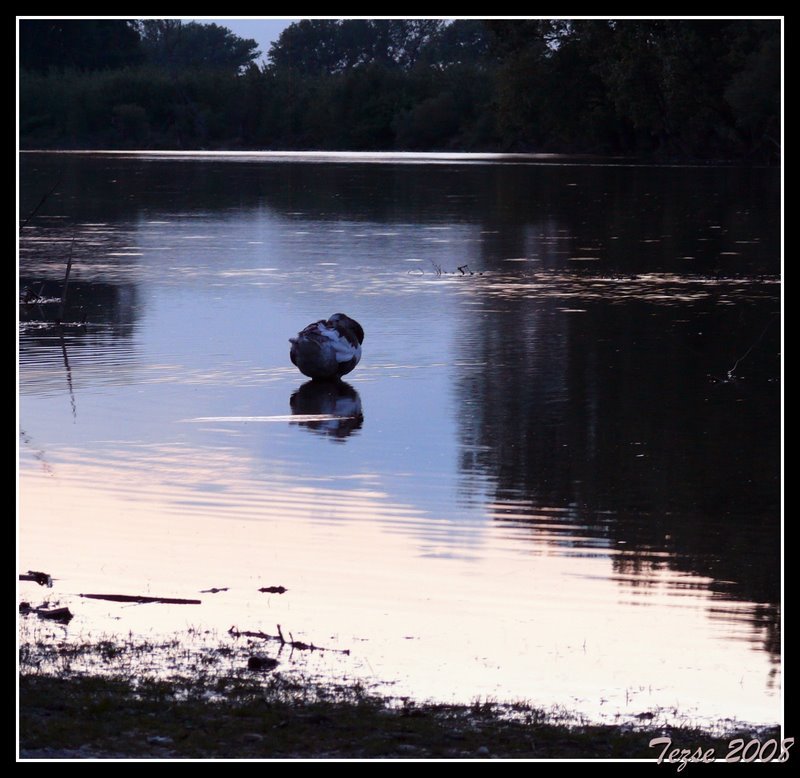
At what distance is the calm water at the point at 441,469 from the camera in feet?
26.6

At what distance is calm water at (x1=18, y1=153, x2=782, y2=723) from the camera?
8.09 m

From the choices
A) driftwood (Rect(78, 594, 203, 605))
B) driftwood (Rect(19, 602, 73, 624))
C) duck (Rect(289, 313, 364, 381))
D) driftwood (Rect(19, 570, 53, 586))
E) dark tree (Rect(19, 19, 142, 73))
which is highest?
dark tree (Rect(19, 19, 142, 73))

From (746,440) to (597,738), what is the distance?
7036 mm

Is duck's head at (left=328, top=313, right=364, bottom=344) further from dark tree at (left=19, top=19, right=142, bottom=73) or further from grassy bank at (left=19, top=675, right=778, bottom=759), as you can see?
dark tree at (left=19, top=19, right=142, bottom=73)

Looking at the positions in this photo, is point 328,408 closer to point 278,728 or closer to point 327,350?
point 327,350

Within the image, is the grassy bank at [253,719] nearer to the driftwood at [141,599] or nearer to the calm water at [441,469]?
the calm water at [441,469]

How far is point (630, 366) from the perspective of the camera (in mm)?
16859

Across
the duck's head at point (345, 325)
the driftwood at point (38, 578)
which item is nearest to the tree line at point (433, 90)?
the duck's head at point (345, 325)

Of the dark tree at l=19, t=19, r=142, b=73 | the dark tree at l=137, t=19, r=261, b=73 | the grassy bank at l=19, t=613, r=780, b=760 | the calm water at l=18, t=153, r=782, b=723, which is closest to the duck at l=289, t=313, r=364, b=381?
the calm water at l=18, t=153, r=782, b=723

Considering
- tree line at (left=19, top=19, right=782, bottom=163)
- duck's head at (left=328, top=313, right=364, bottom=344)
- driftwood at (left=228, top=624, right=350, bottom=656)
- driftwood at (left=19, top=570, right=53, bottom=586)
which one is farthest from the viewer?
tree line at (left=19, top=19, right=782, bottom=163)

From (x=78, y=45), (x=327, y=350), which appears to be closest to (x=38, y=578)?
(x=327, y=350)

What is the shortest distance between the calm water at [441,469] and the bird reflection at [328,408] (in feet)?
0.16

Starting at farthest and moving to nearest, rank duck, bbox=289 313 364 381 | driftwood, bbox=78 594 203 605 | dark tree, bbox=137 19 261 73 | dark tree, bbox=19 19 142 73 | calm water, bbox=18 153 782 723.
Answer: dark tree, bbox=137 19 261 73, dark tree, bbox=19 19 142 73, duck, bbox=289 313 364 381, driftwood, bbox=78 594 203 605, calm water, bbox=18 153 782 723

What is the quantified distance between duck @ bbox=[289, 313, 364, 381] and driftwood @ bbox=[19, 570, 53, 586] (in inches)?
261
